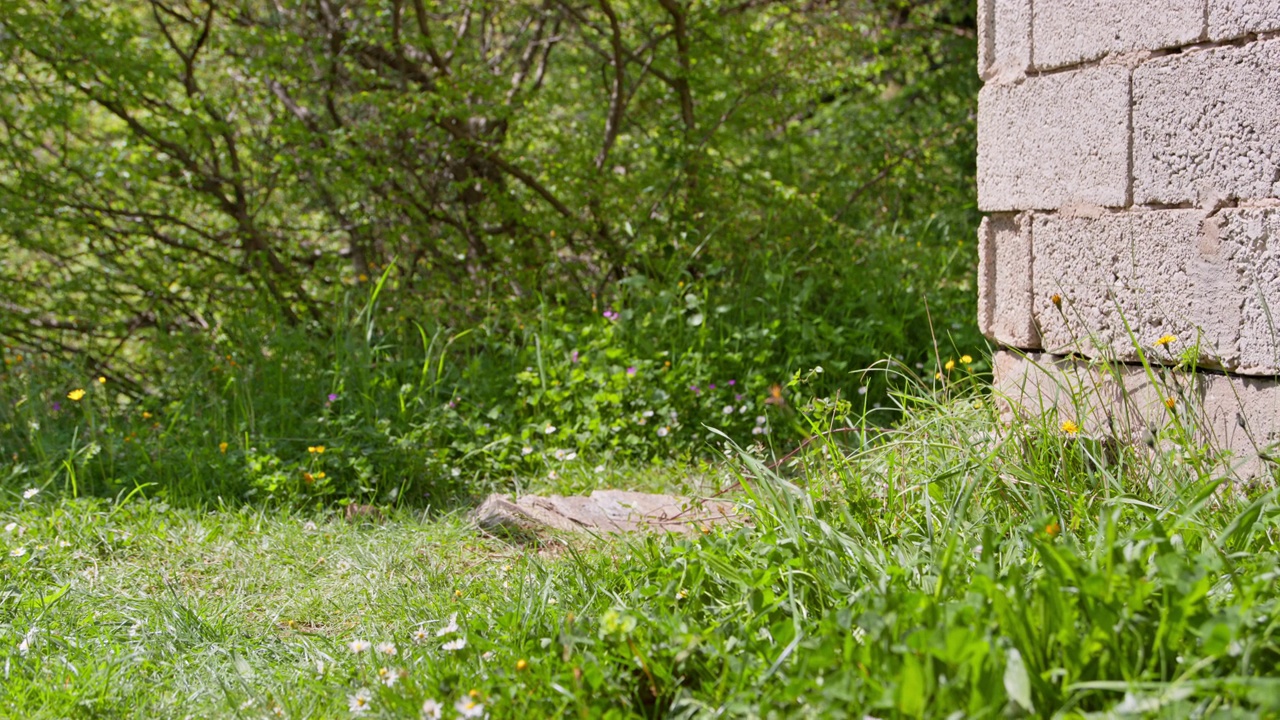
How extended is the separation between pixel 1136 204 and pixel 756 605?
1.59 m

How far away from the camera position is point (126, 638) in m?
2.48

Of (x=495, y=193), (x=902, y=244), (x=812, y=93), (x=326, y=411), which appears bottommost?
(x=326, y=411)

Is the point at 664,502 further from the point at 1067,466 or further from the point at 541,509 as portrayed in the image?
the point at 1067,466

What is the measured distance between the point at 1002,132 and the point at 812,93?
116 inches

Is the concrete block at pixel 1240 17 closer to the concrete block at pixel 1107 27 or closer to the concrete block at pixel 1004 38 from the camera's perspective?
the concrete block at pixel 1107 27

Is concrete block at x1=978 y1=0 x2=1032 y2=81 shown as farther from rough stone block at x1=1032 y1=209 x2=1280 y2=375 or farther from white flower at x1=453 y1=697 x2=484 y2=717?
white flower at x1=453 y1=697 x2=484 y2=717

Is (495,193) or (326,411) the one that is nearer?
(326,411)

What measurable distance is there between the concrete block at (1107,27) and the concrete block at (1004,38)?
4 cm

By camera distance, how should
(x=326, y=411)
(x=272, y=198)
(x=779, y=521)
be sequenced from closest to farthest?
1. (x=779, y=521)
2. (x=326, y=411)
3. (x=272, y=198)

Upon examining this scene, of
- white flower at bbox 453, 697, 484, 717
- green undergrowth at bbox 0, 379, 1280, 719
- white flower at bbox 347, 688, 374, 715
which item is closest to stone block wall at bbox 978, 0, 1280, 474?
green undergrowth at bbox 0, 379, 1280, 719

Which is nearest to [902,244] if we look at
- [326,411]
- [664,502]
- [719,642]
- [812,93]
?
[812,93]

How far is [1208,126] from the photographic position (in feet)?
8.61

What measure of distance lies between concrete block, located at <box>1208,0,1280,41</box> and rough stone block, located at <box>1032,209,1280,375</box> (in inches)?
16.7

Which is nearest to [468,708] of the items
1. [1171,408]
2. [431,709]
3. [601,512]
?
[431,709]
